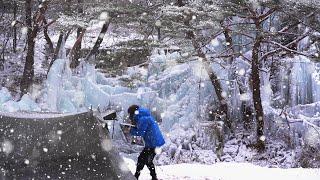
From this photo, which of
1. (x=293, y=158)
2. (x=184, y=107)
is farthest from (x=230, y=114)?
(x=293, y=158)

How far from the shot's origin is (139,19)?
1379cm

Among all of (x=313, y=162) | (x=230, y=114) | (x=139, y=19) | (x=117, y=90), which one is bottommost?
(x=313, y=162)

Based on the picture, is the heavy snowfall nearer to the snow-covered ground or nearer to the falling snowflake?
the snow-covered ground

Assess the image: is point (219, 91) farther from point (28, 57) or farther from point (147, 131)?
point (147, 131)

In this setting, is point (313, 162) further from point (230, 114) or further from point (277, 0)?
point (277, 0)

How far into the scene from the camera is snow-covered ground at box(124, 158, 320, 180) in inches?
344

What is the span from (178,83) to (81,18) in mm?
3701

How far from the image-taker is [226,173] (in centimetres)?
920

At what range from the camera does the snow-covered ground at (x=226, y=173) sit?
28.7ft

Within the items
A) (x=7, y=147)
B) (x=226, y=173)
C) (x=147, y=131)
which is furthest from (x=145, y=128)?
(x=226, y=173)

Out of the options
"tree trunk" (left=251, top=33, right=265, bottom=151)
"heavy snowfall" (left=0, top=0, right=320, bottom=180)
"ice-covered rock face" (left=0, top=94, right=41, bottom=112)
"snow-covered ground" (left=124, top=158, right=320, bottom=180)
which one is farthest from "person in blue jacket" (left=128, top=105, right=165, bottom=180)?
"ice-covered rock face" (left=0, top=94, right=41, bottom=112)

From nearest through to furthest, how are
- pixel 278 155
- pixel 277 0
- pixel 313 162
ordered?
1. pixel 277 0
2. pixel 313 162
3. pixel 278 155

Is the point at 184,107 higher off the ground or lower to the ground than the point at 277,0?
lower

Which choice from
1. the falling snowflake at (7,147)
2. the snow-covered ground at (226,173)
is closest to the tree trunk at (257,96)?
the snow-covered ground at (226,173)
